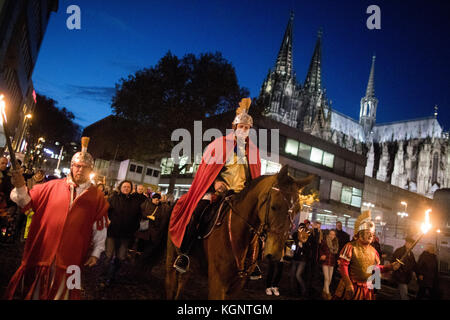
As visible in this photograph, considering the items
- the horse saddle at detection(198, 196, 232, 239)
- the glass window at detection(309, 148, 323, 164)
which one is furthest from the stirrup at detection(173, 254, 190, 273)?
the glass window at detection(309, 148, 323, 164)

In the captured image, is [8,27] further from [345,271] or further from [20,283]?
[345,271]

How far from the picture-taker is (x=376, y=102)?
11988 centimetres

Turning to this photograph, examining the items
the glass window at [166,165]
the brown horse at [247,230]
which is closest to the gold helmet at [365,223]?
the brown horse at [247,230]

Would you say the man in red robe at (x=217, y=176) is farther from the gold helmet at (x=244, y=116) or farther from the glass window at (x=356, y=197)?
the glass window at (x=356, y=197)

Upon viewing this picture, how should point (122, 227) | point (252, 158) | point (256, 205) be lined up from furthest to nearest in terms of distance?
point (122, 227) → point (252, 158) → point (256, 205)

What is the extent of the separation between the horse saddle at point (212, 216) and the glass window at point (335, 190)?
40.1 meters

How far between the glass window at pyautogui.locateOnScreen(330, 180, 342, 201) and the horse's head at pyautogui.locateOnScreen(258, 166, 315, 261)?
4066 cm

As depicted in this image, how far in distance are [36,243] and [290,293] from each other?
8.31m

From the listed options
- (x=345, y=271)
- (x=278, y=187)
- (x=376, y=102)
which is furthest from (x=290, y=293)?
(x=376, y=102)

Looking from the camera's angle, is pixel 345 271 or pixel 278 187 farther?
pixel 345 271

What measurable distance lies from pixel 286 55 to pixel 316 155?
2485 inches

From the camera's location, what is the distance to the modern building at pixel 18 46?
54.4 ft

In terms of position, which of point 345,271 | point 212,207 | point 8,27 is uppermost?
point 8,27

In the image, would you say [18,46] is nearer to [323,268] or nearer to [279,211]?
[323,268]
